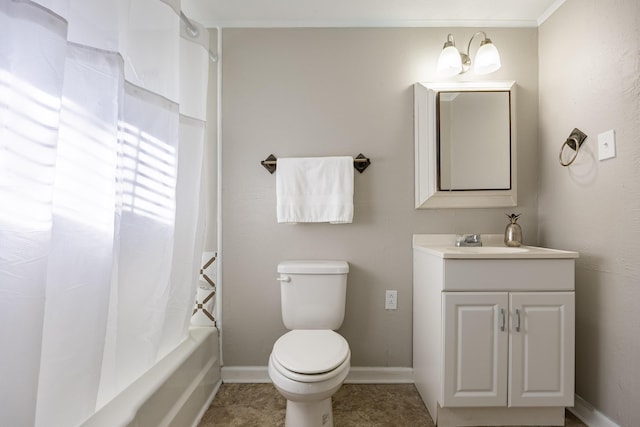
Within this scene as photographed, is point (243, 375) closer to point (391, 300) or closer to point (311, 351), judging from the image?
point (311, 351)

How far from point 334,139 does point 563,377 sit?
5.25 ft

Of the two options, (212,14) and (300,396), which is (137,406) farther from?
(212,14)

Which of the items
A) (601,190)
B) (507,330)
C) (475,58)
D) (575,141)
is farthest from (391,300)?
(475,58)

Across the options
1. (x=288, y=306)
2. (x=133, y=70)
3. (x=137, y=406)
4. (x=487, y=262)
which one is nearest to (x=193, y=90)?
(x=133, y=70)

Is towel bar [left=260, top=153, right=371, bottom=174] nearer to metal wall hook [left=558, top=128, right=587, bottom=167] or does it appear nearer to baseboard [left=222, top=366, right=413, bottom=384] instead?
A: metal wall hook [left=558, top=128, right=587, bottom=167]

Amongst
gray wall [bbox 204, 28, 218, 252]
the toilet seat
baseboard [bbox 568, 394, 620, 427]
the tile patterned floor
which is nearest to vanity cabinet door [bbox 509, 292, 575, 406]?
baseboard [bbox 568, 394, 620, 427]

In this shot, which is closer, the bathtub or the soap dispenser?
the bathtub

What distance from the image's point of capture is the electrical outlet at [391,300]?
1.79 metres

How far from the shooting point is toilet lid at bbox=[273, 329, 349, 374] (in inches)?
47.0

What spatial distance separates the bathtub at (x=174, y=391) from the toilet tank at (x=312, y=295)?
485mm

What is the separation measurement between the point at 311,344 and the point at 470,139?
1.42 meters

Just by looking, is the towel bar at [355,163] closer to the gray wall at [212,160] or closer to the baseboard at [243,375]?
the gray wall at [212,160]

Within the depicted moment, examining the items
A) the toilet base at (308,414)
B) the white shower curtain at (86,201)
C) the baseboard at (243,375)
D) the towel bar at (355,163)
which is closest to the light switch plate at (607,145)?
the towel bar at (355,163)

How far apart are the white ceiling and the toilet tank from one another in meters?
1.42
